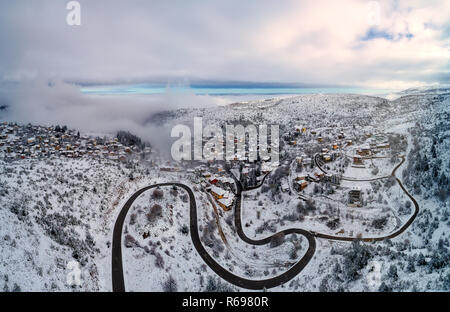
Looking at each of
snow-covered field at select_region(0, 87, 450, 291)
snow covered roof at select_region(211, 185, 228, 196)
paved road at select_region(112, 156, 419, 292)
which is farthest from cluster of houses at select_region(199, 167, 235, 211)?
paved road at select_region(112, 156, 419, 292)

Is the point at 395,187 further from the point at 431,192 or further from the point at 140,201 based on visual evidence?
the point at 140,201

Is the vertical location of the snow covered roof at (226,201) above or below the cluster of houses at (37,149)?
below

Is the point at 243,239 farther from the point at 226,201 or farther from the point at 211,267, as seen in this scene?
the point at 226,201

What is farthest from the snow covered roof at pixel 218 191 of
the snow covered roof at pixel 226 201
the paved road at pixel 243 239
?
the paved road at pixel 243 239

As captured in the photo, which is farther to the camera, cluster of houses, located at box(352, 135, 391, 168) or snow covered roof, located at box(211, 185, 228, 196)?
cluster of houses, located at box(352, 135, 391, 168)

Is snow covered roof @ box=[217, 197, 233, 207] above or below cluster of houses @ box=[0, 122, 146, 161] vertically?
below

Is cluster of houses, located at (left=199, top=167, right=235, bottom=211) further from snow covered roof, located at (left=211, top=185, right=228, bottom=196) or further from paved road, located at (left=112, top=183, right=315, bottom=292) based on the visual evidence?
paved road, located at (left=112, top=183, right=315, bottom=292)

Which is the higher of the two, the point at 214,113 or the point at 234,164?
the point at 214,113

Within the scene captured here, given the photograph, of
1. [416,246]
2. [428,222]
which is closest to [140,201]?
[416,246]

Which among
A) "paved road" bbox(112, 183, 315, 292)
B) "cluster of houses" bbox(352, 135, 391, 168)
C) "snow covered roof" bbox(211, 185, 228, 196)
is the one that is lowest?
"paved road" bbox(112, 183, 315, 292)

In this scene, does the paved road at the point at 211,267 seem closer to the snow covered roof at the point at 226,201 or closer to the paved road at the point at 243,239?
the paved road at the point at 243,239

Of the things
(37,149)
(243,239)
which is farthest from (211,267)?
(37,149)
